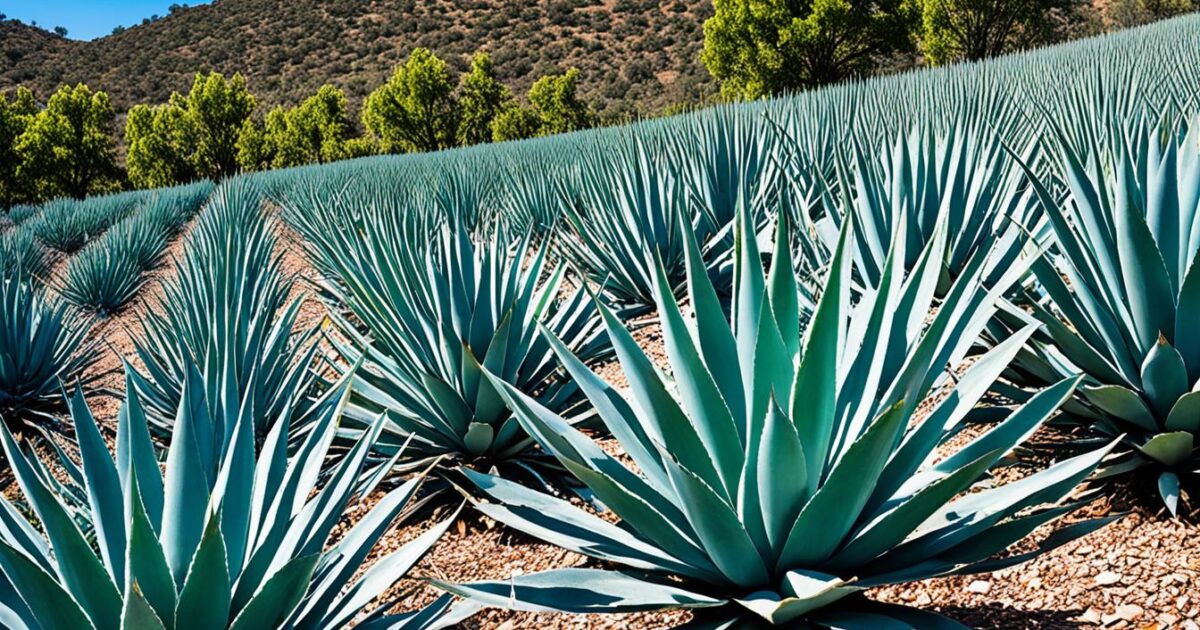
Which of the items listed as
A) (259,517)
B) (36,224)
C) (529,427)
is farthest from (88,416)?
(36,224)

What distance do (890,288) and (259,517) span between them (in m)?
1.45

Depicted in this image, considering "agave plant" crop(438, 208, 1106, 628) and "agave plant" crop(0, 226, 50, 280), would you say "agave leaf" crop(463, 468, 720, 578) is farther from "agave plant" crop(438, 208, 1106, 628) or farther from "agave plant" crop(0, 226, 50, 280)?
"agave plant" crop(0, 226, 50, 280)

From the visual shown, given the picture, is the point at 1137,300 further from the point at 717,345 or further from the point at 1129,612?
the point at 717,345

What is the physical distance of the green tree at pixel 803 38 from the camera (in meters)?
27.2

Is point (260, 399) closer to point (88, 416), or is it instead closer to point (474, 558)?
point (474, 558)

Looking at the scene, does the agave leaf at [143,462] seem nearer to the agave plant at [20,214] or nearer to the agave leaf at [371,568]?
the agave leaf at [371,568]

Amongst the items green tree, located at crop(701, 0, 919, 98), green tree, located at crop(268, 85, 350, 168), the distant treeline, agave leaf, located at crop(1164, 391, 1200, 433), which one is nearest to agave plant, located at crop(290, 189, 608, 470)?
agave leaf, located at crop(1164, 391, 1200, 433)

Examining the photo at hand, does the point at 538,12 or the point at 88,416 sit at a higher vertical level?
the point at 538,12

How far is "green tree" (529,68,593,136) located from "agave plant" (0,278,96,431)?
33970 mm

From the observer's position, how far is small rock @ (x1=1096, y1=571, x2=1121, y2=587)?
6.40 ft

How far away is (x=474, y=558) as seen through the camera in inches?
107

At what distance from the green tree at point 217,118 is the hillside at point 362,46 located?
379 inches

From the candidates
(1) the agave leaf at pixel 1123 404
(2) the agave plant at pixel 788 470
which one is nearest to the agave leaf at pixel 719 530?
(2) the agave plant at pixel 788 470

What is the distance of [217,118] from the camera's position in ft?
127
